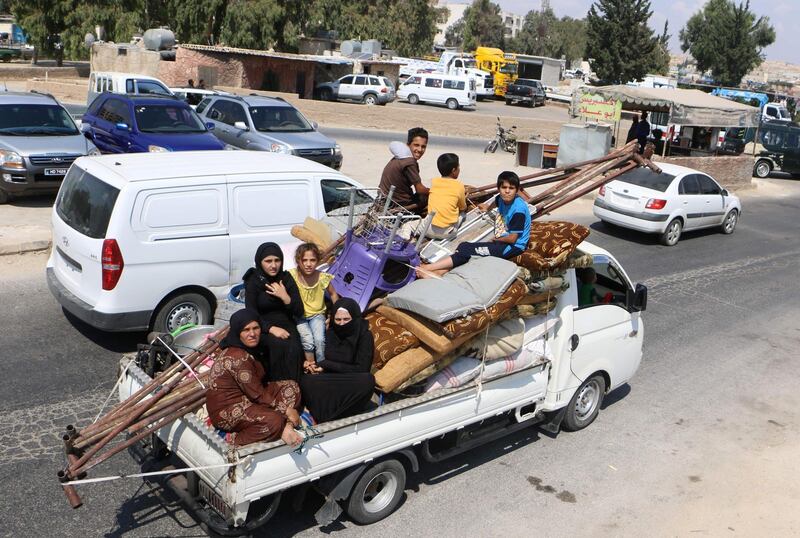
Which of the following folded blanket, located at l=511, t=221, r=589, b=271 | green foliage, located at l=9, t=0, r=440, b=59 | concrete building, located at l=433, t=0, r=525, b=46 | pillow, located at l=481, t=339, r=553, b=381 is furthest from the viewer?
concrete building, located at l=433, t=0, r=525, b=46

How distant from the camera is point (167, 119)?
15898 millimetres

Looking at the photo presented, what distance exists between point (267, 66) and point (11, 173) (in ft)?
87.3

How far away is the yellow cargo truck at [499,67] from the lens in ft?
191

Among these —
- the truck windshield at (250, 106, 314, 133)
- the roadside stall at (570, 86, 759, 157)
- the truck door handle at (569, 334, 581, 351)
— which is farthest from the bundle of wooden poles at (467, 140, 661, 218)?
the roadside stall at (570, 86, 759, 157)

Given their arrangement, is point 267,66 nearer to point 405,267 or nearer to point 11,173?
point 11,173

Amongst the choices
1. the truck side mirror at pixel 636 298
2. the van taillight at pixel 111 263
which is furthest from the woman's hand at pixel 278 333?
the truck side mirror at pixel 636 298

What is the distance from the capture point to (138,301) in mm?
7730

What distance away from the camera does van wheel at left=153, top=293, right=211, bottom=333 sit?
314 inches

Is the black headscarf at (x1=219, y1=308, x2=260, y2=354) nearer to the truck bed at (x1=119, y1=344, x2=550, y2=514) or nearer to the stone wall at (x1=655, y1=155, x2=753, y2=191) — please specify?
the truck bed at (x1=119, y1=344, x2=550, y2=514)

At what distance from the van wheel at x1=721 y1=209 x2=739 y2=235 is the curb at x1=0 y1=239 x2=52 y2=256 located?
1458cm

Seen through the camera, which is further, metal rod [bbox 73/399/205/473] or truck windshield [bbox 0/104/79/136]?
truck windshield [bbox 0/104/79/136]

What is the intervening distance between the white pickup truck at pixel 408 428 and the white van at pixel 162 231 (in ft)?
6.76

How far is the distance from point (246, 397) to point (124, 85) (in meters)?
20.7

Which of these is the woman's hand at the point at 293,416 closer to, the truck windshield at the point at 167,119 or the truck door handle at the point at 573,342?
the truck door handle at the point at 573,342
